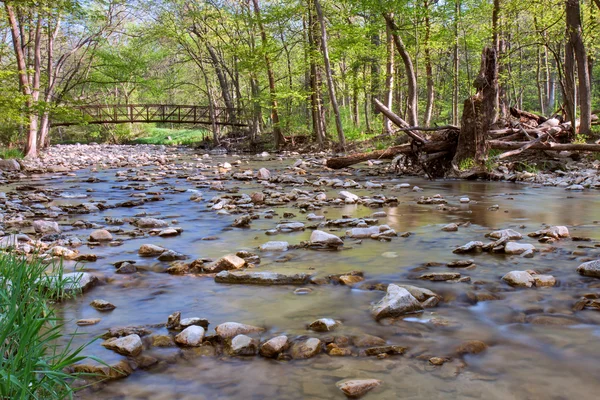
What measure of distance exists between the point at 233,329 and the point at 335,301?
28.0 inches

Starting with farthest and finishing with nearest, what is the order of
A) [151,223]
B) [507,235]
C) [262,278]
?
[151,223] → [507,235] → [262,278]

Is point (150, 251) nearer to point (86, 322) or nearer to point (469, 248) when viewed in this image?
point (86, 322)

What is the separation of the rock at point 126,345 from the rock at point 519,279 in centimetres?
220

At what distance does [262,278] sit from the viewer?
316cm

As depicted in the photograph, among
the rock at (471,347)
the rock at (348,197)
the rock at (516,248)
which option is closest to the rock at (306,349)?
the rock at (471,347)

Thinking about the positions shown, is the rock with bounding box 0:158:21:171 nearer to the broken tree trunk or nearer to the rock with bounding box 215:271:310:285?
the broken tree trunk

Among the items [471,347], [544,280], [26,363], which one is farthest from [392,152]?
[26,363]

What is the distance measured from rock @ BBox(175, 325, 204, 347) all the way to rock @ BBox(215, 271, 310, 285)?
34.7 inches

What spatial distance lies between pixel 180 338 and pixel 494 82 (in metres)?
8.69

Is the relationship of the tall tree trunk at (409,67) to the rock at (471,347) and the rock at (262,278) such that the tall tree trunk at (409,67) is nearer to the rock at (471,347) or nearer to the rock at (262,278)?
the rock at (262,278)

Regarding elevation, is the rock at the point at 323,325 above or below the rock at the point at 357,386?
above

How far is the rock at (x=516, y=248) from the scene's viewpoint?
3.66m

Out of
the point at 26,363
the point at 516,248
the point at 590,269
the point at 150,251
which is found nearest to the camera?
the point at 26,363

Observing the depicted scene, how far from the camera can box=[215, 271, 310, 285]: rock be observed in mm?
3139
